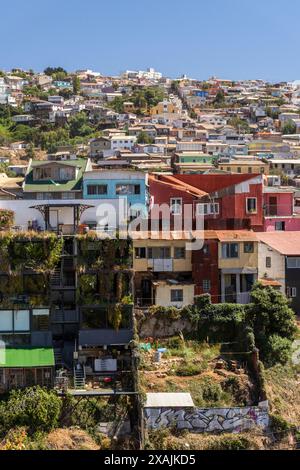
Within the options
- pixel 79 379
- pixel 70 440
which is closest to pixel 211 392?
pixel 79 379

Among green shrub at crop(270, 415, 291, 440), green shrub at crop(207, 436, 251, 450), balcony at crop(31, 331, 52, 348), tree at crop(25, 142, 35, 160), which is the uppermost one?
tree at crop(25, 142, 35, 160)

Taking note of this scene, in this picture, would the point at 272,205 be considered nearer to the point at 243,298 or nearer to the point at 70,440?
the point at 243,298

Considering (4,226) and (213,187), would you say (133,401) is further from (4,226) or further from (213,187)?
(213,187)

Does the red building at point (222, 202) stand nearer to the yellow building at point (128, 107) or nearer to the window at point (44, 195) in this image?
the window at point (44, 195)

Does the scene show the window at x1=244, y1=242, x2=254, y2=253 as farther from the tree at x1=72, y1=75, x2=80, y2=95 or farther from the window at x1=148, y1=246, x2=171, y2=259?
the tree at x1=72, y1=75, x2=80, y2=95

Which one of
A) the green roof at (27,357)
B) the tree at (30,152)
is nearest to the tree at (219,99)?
the tree at (30,152)

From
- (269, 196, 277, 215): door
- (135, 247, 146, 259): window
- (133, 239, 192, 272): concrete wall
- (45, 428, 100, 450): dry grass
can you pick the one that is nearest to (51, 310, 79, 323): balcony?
(133, 239, 192, 272): concrete wall
